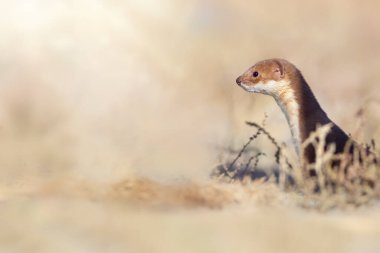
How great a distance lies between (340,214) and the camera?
527 centimetres

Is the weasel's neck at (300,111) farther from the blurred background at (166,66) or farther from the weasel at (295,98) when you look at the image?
the blurred background at (166,66)

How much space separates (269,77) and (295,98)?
241mm

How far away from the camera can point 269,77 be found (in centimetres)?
671

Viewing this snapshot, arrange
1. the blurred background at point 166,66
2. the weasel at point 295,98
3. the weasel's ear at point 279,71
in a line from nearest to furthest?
the weasel at point 295,98 → the weasel's ear at point 279,71 → the blurred background at point 166,66

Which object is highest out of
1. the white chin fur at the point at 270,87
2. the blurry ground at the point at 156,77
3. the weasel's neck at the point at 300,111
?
the blurry ground at the point at 156,77

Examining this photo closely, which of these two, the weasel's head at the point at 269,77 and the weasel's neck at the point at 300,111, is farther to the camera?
the weasel's head at the point at 269,77

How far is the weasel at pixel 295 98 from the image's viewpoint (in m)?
6.33

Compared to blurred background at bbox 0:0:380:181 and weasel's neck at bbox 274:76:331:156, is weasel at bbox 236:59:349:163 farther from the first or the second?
blurred background at bbox 0:0:380:181

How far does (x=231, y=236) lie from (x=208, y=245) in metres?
0.15

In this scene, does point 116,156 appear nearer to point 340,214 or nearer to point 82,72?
point 82,72

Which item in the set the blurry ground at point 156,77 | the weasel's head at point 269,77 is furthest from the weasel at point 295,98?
the blurry ground at point 156,77

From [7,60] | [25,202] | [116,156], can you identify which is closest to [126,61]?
[7,60]

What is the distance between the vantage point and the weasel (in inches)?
249

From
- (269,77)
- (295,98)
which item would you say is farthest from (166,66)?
(295,98)
